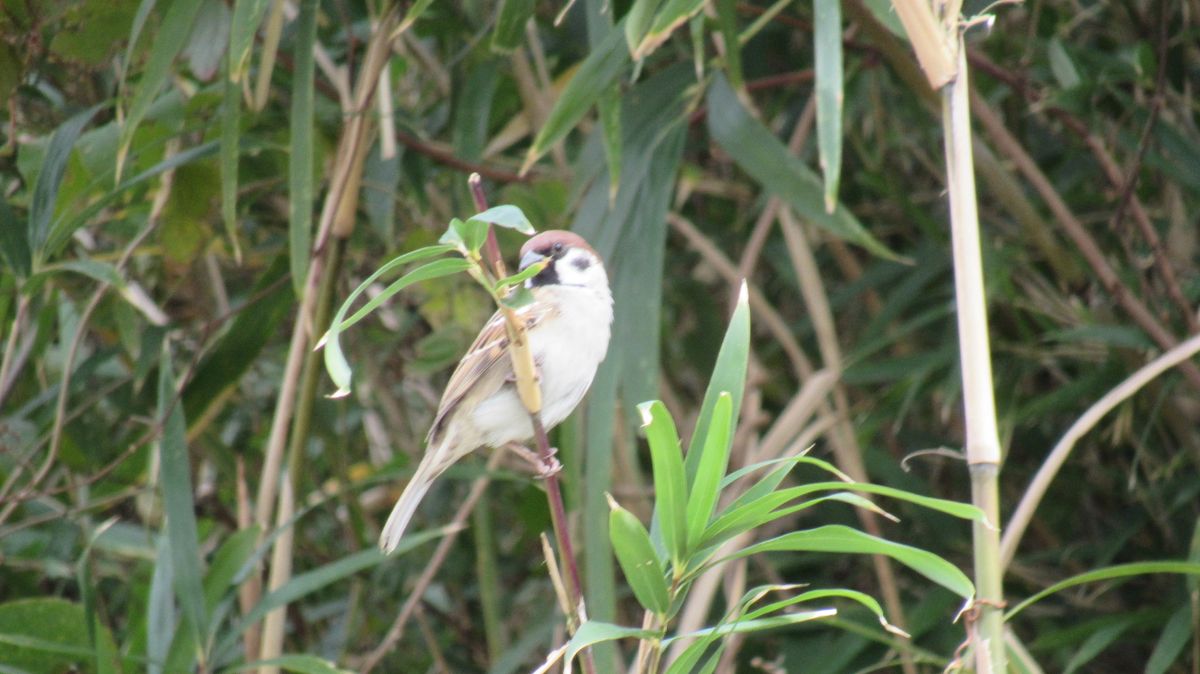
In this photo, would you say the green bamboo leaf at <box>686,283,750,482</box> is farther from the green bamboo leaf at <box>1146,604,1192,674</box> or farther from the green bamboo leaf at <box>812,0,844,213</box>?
the green bamboo leaf at <box>1146,604,1192,674</box>

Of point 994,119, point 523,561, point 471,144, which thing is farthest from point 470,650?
point 994,119

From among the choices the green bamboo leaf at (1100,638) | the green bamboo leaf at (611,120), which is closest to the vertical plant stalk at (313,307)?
the green bamboo leaf at (611,120)

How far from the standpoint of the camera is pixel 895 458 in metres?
3.13

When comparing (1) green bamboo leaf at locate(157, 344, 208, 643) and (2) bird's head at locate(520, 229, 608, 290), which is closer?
(2) bird's head at locate(520, 229, 608, 290)

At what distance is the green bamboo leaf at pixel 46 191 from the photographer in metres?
2.16

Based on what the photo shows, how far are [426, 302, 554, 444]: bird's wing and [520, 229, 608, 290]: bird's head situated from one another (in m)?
0.15

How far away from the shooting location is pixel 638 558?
114 centimetres

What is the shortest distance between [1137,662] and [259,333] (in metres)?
2.01

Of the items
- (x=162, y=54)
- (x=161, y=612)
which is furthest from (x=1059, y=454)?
(x=161, y=612)

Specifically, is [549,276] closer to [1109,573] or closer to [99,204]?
[99,204]

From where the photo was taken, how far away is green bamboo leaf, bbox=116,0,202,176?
195 cm

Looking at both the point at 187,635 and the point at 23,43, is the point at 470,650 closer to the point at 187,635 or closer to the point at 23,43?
the point at 187,635

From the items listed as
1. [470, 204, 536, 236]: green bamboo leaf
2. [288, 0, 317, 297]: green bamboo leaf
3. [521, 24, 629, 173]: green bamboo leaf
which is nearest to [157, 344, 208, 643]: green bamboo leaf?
[288, 0, 317, 297]: green bamboo leaf

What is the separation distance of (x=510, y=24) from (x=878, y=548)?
3.77 feet
